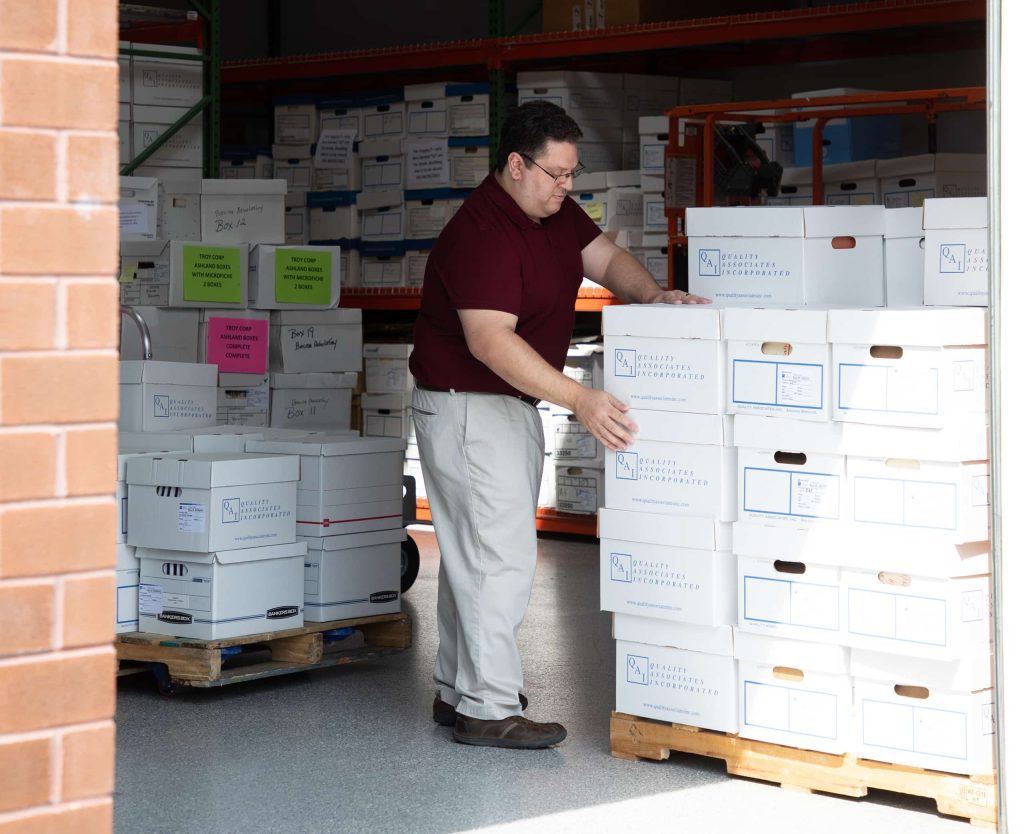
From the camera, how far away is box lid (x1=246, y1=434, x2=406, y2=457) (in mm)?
5336

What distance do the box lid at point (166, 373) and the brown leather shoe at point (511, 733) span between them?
2.15 metres

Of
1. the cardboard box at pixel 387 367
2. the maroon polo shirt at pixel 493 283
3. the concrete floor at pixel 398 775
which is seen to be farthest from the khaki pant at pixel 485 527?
the cardboard box at pixel 387 367

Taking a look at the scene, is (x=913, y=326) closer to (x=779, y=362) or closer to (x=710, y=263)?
(x=779, y=362)

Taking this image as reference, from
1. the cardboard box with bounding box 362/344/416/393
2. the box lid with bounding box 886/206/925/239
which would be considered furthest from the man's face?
the cardboard box with bounding box 362/344/416/393

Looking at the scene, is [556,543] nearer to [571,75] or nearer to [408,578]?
[408,578]

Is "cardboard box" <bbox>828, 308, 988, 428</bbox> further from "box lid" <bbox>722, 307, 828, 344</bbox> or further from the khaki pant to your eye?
the khaki pant

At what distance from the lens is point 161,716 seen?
4855 mm

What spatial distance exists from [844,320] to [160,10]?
5667 mm

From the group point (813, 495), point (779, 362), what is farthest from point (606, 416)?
point (813, 495)

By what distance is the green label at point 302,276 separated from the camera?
7.59m

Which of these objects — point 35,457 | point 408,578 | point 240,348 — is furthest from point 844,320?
point 240,348

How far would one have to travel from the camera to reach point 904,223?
432 centimetres

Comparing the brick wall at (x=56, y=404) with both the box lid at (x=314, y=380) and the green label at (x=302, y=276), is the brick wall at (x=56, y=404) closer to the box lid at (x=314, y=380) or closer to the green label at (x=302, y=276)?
the green label at (x=302, y=276)

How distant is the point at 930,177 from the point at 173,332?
12.4ft
